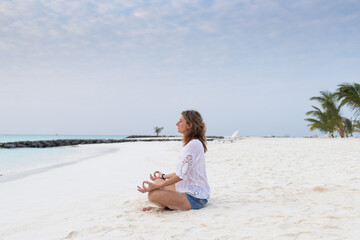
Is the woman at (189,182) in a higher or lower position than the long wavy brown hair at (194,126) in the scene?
lower

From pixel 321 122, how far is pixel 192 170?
29389mm

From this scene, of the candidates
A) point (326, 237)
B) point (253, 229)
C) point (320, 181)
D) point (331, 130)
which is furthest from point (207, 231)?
Answer: point (331, 130)

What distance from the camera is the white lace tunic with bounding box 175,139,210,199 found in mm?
3318

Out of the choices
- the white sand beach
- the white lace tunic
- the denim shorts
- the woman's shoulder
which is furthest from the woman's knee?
the woman's shoulder

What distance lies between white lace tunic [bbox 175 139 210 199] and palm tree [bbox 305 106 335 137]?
90.4 ft

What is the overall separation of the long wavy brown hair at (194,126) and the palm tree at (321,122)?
2753 cm

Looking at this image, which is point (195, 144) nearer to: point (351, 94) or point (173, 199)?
point (173, 199)

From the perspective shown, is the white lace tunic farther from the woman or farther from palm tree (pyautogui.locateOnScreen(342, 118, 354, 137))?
palm tree (pyautogui.locateOnScreen(342, 118, 354, 137))

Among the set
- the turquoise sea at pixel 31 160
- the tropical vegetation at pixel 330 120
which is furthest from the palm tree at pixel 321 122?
the turquoise sea at pixel 31 160

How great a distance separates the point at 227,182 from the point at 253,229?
2.86 m

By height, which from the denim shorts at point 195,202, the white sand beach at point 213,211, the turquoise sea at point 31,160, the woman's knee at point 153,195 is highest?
the woman's knee at point 153,195

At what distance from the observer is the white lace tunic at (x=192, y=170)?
3.32 m

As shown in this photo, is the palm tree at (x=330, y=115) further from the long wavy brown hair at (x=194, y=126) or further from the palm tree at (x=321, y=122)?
the long wavy brown hair at (x=194, y=126)

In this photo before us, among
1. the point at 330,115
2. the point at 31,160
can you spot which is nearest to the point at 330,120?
the point at 330,115
